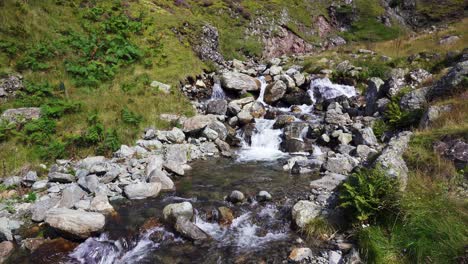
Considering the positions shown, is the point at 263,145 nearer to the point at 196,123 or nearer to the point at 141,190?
the point at 196,123

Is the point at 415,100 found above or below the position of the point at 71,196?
above

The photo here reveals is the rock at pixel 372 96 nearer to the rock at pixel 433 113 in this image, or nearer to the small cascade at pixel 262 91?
the rock at pixel 433 113

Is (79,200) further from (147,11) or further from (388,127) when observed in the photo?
(147,11)

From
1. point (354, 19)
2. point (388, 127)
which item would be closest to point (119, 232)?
point (388, 127)

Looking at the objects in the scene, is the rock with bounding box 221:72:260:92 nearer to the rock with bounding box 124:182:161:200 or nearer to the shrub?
the rock with bounding box 124:182:161:200

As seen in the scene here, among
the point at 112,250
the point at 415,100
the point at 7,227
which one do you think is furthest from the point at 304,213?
the point at 415,100

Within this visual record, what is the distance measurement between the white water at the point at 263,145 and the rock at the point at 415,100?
6018mm

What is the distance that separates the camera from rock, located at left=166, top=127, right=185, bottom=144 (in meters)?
14.8

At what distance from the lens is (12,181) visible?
33.0 feet

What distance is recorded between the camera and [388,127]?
14.3 meters

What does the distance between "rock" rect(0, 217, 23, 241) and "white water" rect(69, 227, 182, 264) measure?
186cm

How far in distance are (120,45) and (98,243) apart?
16.2 metres

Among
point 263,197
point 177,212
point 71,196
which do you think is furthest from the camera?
point 263,197

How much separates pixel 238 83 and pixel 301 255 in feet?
53.2
